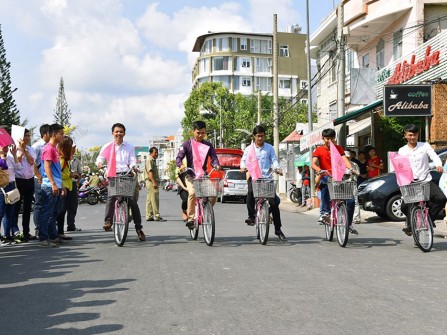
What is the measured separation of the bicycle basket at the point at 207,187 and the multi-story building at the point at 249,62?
87.8m

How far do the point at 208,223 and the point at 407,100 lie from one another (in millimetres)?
12676

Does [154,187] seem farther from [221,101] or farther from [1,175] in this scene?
[221,101]

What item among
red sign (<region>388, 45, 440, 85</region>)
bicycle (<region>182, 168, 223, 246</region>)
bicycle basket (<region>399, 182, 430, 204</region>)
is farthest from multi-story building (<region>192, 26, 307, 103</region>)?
bicycle basket (<region>399, 182, 430, 204</region>)

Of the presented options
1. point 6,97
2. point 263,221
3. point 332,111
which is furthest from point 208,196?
point 6,97

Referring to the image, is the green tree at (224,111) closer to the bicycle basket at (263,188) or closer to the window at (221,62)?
the window at (221,62)

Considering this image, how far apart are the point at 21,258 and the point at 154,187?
7900mm

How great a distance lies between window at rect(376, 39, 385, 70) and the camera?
30141 millimetres

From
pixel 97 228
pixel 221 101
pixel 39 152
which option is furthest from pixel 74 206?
pixel 221 101

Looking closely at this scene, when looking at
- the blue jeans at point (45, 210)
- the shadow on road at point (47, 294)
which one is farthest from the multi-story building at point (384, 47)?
the shadow on road at point (47, 294)

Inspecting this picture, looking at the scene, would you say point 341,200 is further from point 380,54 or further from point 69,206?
point 380,54

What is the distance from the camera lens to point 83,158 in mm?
105812

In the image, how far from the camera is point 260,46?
3989 inches

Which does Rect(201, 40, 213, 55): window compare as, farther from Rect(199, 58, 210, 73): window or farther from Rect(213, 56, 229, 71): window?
Rect(213, 56, 229, 71): window

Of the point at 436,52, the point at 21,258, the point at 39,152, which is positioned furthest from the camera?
the point at 436,52
